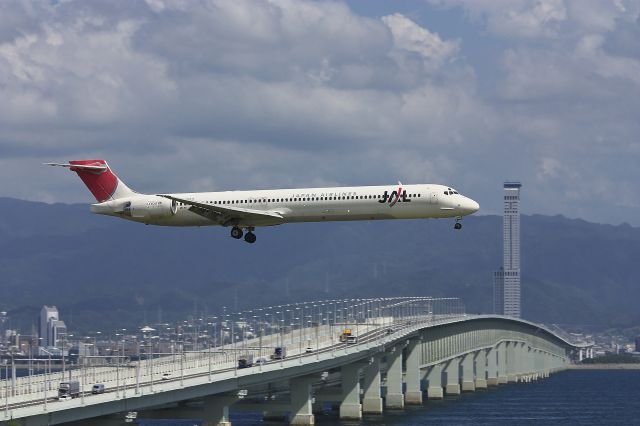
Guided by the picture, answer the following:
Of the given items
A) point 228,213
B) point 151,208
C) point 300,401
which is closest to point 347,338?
point 300,401

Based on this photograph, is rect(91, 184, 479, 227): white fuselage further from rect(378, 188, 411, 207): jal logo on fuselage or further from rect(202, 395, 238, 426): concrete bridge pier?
rect(202, 395, 238, 426): concrete bridge pier

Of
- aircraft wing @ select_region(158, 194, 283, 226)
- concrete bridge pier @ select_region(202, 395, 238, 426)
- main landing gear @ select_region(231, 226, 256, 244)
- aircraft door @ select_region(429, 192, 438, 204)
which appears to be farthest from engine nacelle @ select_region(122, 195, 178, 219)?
aircraft door @ select_region(429, 192, 438, 204)

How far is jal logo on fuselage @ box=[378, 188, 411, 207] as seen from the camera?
123m

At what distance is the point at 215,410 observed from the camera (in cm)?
14225

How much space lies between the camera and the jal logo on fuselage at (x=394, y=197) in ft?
403

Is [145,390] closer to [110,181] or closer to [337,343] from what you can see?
[110,181]

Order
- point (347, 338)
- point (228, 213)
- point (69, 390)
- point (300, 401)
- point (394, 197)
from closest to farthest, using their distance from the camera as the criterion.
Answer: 1. point (69, 390)
2. point (394, 197)
3. point (228, 213)
4. point (300, 401)
5. point (347, 338)

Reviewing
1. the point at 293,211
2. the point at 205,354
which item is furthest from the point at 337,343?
the point at 293,211

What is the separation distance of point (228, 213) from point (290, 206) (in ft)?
20.7

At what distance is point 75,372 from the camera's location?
126500mm

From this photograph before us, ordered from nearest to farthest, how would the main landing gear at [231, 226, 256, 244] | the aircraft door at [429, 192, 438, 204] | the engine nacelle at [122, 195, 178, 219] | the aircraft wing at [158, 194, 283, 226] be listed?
the aircraft door at [429, 192, 438, 204] < the aircraft wing at [158, 194, 283, 226] < the main landing gear at [231, 226, 256, 244] < the engine nacelle at [122, 195, 178, 219]

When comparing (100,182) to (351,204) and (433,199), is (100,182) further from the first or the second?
(433,199)

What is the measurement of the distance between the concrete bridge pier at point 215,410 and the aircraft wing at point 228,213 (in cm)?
2217

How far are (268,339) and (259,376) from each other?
47.6 meters
